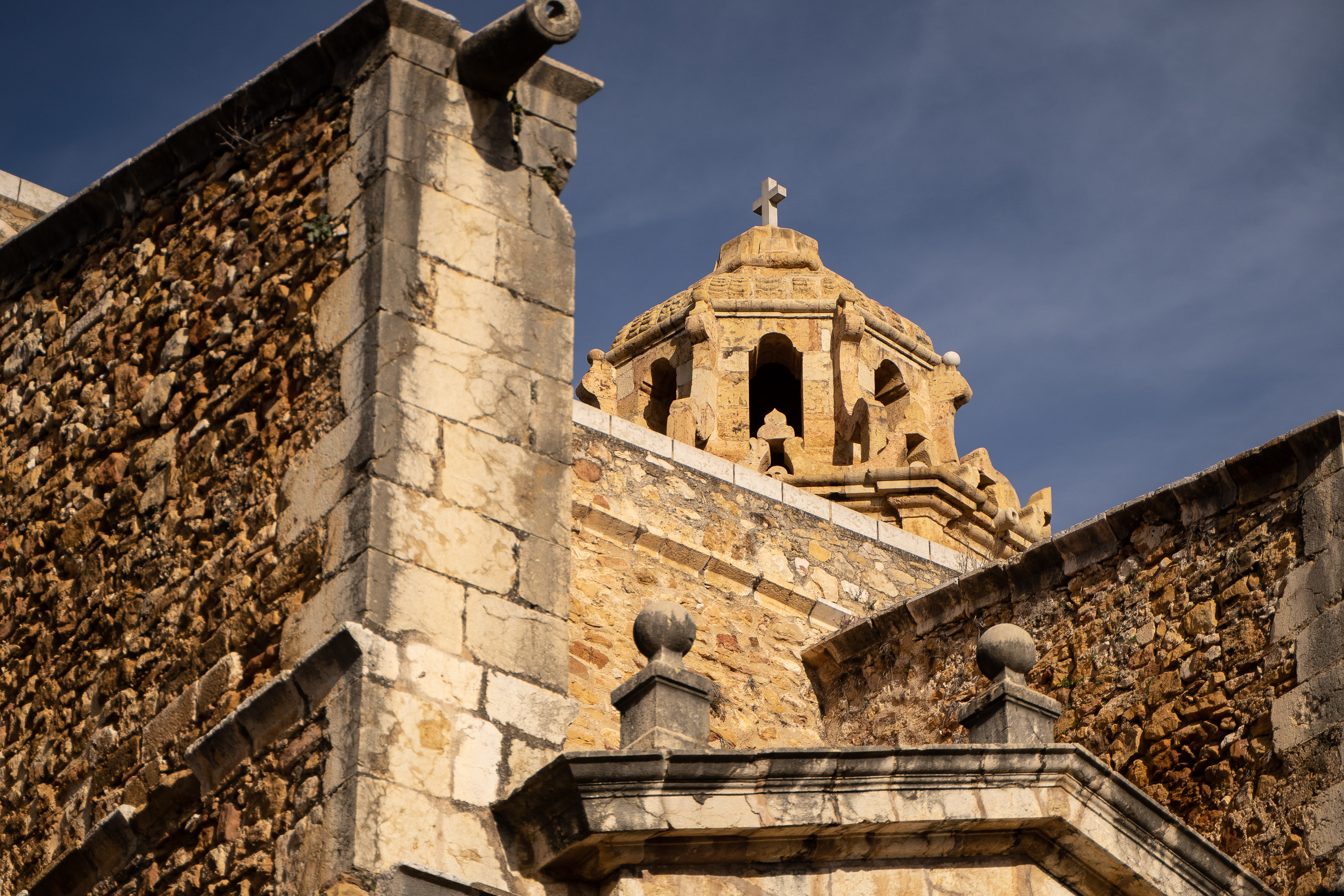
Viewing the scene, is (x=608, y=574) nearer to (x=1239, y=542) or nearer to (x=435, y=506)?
(x=1239, y=542)

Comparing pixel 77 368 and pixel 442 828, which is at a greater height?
pixel 77 368

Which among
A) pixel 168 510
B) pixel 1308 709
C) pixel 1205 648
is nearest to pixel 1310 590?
pixel 1308 709

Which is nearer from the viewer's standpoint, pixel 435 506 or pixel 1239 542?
pixel 435 506

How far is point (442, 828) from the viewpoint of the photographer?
577 centimetres

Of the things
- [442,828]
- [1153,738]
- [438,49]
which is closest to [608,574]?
[1153,738]

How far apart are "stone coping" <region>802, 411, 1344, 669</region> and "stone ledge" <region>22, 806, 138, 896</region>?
4.46 meters

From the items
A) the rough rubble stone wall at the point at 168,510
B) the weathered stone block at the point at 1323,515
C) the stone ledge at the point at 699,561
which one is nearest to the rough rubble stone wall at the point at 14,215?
the rough rubble stone wall at the point at 168,510

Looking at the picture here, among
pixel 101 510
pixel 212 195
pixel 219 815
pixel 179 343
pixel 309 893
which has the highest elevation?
pixel 212 195

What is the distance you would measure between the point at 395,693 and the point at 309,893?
1.97 ft

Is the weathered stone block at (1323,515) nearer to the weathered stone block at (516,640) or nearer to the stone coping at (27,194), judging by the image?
the weathered stone block at (516,640)

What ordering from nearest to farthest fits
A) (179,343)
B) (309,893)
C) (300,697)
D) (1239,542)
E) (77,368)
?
(309,893) → (300,697) → (179,343) → (77,368) → (1239,542)

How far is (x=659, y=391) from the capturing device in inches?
900

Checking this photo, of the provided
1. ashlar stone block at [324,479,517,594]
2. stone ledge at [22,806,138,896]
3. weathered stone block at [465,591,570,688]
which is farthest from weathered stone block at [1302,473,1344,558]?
stone ledge at [22,806,138,896]

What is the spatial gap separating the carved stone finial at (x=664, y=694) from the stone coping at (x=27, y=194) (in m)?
4.95
